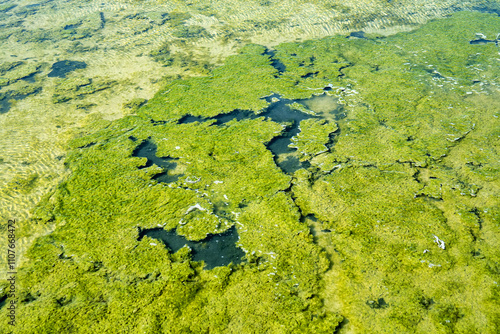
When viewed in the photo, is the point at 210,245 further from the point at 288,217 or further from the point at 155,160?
the point at 155,160

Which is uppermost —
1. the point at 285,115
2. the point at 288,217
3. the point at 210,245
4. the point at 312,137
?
the point at 285,115

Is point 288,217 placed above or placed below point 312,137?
below

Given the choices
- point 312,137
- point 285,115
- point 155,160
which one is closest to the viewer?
point 155,160

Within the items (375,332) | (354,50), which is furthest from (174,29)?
(375,332)

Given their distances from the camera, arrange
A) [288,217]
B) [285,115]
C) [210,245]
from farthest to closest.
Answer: [285,115]
[288,217]
[210,245]

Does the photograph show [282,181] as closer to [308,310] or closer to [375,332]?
[308,310]

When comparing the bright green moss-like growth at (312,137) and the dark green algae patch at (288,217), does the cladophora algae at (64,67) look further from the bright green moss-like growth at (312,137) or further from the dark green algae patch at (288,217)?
the bright green moss-like growth at (312,137)

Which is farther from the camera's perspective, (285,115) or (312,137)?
(285,115)

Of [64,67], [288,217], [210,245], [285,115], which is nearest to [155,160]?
[210,245]

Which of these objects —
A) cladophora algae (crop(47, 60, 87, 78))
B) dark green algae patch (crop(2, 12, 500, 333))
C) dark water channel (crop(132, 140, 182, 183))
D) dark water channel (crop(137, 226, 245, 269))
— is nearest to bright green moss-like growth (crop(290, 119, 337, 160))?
dark green algae patch (crop(2, 12, 500, 333))
